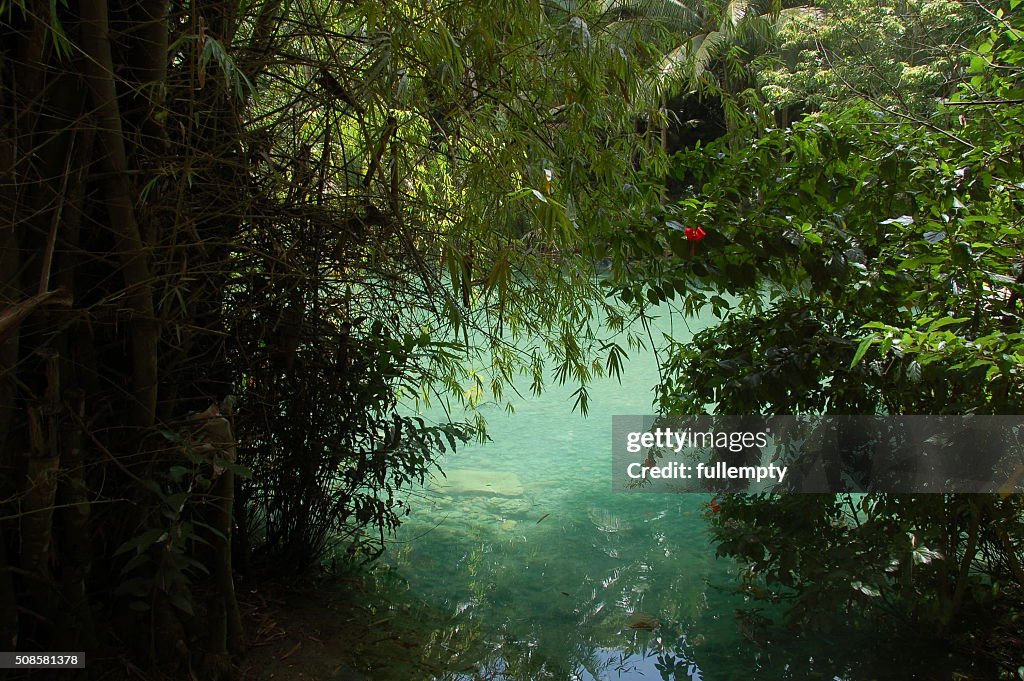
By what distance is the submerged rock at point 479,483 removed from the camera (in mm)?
3877

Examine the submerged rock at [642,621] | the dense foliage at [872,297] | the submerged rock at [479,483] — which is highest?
the dense foliage at [872,297]

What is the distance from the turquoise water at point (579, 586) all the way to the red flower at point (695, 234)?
3.94 feet

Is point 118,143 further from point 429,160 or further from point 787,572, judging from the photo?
point 787,572

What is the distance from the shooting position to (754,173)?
6.70 feet

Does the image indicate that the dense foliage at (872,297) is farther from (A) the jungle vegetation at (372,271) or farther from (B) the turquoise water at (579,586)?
(B) the turquoise water at (579,586)

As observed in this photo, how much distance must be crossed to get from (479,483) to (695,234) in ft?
7.77

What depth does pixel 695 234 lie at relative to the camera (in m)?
1.94

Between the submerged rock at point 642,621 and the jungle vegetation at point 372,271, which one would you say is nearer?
the jungle vegetation at point 372,271

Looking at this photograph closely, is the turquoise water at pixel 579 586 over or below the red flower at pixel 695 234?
below

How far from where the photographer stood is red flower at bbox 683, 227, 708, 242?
194 centimetres

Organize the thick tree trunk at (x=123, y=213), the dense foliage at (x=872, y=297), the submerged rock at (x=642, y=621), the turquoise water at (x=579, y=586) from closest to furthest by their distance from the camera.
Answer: the thick tree trunk at (x=123, y=213), the dense foliage at (x=872, y=297), the turquoise water at (x=579, y=586), the submerged rock at (x=642, y=621)

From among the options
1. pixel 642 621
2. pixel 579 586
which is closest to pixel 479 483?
pixel 579 586

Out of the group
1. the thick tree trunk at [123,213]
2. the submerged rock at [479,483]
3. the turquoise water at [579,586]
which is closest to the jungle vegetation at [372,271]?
the thick tree trunk at [123,213]

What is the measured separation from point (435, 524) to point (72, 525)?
191 centimetres
